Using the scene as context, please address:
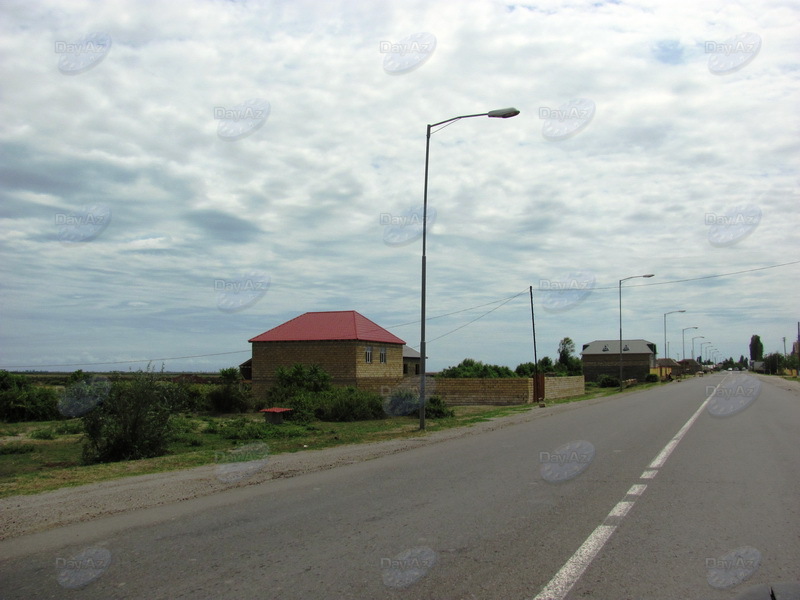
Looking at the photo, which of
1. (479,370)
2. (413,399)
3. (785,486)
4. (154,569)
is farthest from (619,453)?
(479,370)

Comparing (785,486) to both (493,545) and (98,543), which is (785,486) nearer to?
(493,545)

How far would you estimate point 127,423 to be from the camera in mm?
14117

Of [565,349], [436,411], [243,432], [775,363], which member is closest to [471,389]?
[436,411]

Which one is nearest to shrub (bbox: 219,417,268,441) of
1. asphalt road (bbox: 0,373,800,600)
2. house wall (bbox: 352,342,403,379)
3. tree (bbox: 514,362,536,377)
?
asphalt road (bbox: 0,373,800,600)

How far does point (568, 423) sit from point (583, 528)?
14.2m

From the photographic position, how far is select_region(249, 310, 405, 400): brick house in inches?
1641

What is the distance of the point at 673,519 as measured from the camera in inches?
275

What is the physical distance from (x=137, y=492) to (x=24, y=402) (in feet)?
95.9

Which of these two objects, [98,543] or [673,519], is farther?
[673,519]

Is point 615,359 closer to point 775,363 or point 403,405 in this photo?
point 775,363

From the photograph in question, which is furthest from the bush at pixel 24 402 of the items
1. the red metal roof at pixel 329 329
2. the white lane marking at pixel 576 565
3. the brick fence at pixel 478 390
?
the white lane marking at pixel 576 565

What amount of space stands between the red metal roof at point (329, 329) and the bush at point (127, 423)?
2698 cm

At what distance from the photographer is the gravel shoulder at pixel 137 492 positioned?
766 cm

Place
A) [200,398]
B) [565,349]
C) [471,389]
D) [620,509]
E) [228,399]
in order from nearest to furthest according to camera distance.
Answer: [620,509]
[471,389]
[228,399]
[200,398]
[565,349]
